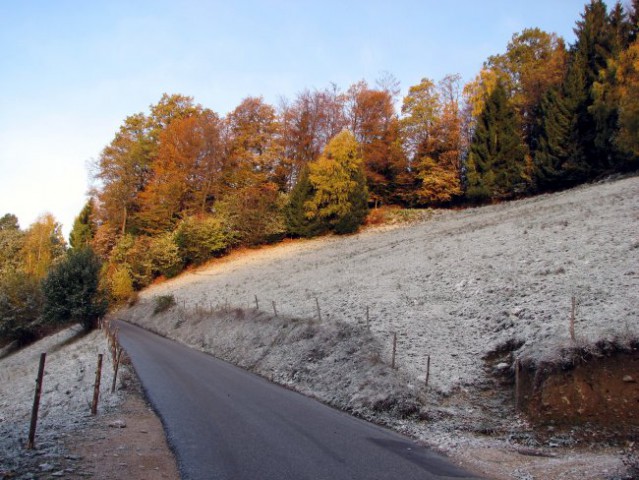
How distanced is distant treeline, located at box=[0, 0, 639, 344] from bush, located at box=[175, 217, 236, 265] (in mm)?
146

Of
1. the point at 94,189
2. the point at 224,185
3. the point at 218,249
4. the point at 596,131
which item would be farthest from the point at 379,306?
the point at 94,189

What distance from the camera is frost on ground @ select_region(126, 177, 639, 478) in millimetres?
10031

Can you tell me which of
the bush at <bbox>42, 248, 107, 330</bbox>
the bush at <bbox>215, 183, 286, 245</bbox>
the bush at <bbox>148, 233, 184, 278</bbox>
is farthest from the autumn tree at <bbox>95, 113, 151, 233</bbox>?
the bush at <bbox>42, 248, 107, 330</bbox>

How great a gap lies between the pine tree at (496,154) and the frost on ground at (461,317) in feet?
41.1

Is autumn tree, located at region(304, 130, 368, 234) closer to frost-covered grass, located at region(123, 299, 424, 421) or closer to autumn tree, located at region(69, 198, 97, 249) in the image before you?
frost-covered grass, located at region(123, 299, 424, 421)

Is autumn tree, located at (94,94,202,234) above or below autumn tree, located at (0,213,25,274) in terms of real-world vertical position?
above

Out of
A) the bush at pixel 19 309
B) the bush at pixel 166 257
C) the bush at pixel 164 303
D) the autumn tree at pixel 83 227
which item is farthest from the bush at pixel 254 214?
the autumn tree at pixel 83 227

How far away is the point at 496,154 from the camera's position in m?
43.5

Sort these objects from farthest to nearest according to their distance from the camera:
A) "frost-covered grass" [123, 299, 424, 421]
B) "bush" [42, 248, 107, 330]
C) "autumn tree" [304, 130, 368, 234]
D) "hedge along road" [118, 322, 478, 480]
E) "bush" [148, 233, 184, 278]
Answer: "bush" [148, 233, 184, 278] → "autumn tree" [304, 130, 368, 234] → "bush" [42, 248, 107, 330] → "frost-covered grass" [123, 299, 424, 421] → "hedge along road" [118, 322, 478, 480]

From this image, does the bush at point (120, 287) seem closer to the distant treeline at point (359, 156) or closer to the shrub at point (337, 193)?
the distant treeline at point (359, 156)

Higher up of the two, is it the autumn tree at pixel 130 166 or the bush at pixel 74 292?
the autumn tree at pixel 130 166

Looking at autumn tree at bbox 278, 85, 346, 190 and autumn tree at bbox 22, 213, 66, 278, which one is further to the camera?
autumn tree at bbox 22, 213, 66, 278

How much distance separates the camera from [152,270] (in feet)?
165

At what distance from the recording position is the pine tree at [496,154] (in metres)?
42.7
